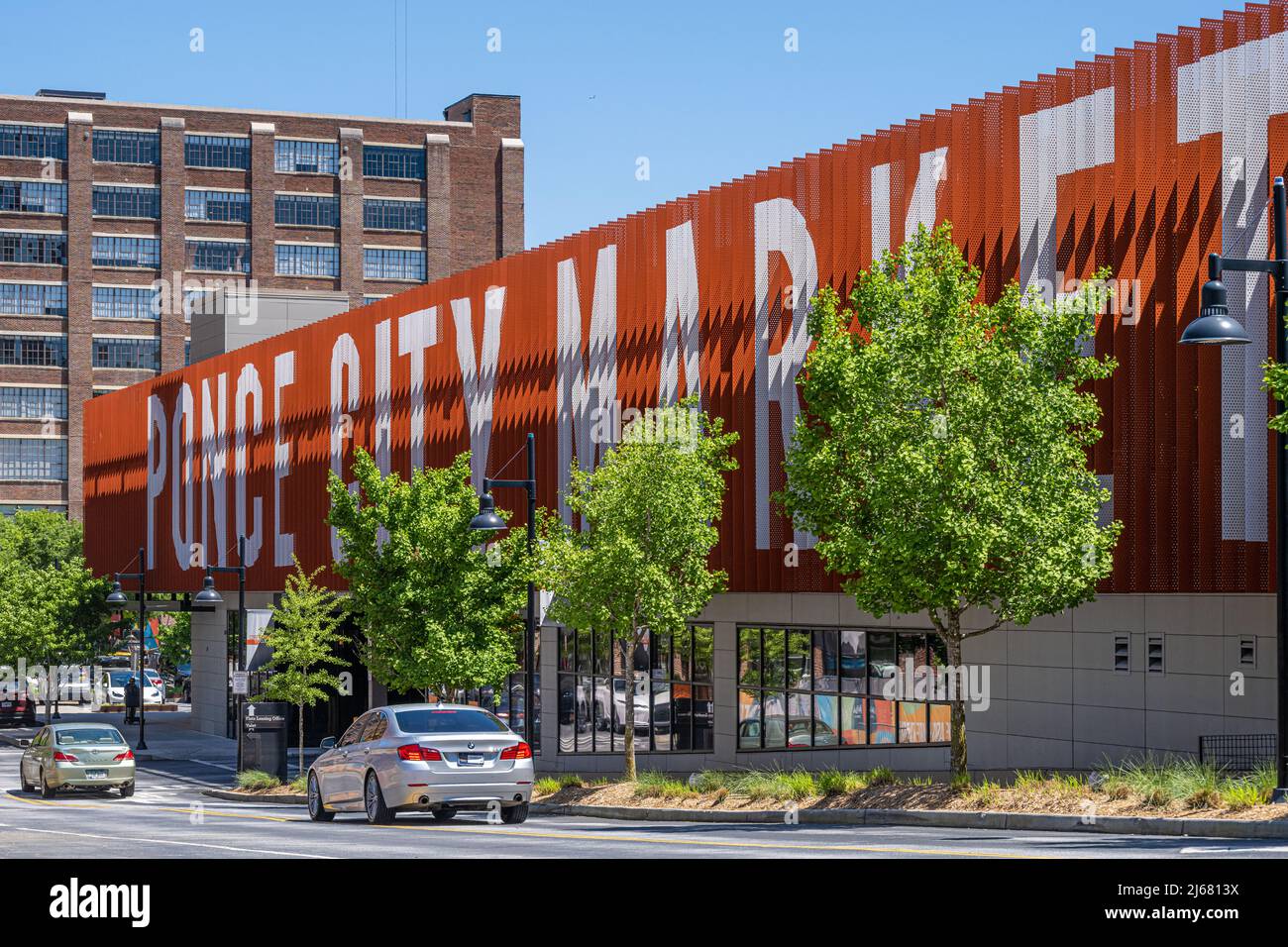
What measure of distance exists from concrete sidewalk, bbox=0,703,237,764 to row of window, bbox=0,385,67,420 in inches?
1194

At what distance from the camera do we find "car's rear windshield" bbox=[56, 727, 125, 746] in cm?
3728

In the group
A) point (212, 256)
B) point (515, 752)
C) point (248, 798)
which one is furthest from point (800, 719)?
point (212, 256)

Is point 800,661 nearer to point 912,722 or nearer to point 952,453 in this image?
point 912,722

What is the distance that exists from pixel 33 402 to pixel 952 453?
95363 mm

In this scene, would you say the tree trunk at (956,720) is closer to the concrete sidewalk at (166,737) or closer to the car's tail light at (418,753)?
the car's tail light at (418,753)

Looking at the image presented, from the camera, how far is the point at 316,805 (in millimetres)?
25047

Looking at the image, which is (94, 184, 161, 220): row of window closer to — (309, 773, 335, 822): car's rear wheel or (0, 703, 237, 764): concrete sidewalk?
(0, 703, 237, 764): concrete sidewalk

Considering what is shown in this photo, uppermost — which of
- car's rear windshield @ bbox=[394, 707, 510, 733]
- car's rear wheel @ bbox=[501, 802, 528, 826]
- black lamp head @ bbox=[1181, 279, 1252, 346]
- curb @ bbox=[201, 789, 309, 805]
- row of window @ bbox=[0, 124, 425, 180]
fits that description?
row of window @ bbox=[0, 124, 425, 180]

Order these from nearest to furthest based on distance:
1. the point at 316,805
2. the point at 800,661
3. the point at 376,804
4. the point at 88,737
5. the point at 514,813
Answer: the point at 376,804 → the point at 514,813 → the point at 316,805 → the point at 800,661 → the point at 88,737

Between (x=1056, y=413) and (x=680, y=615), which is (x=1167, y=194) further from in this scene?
(x=680, y=615)

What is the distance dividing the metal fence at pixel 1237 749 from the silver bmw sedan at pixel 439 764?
9.90 meters

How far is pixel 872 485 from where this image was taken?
23.6 m

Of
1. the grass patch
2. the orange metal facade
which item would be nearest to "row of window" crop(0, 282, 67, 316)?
the orange metal facade
